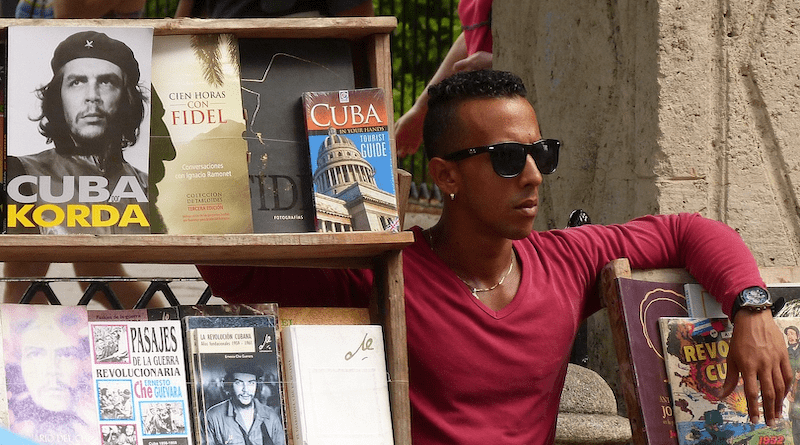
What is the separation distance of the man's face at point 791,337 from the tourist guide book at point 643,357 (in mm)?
238

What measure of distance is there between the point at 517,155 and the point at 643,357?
0.52m

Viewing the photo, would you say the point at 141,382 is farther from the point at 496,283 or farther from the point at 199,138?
the point at 496,283

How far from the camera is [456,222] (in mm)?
2533

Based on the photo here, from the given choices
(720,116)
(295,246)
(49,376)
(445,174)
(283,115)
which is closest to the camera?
(49,376)

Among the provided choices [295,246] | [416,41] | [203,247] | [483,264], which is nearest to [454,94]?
[483,264]

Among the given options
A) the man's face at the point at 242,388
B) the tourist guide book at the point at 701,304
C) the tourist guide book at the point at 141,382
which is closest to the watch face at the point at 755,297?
the tourist guide book at the point at 701,304

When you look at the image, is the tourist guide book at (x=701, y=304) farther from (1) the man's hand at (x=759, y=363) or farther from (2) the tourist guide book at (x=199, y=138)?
(2) the tourist guide book at (x=199, y=138)

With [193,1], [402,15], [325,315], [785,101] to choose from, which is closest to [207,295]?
[193,1]

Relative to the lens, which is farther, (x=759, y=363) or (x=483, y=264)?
(x=483, y=264)

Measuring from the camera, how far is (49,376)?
1941 mm

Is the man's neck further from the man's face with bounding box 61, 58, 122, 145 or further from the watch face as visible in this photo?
the man's face with bounding box 61, 58, 122, 145

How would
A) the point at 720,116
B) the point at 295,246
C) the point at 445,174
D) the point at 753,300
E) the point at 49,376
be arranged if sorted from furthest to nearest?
the point at 720,116 → the point at 445,174 → the point at 753,300 → the point at 295,246 → the point at 49,376

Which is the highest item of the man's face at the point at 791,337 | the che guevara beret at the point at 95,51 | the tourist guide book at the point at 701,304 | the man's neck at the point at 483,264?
the che guevara beret at the point at 95,51

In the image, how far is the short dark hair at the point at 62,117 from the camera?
80.1 inches
